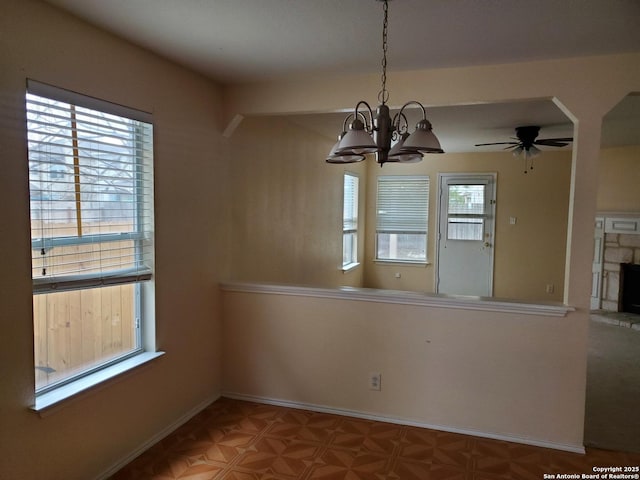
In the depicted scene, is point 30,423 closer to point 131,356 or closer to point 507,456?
point 131,356

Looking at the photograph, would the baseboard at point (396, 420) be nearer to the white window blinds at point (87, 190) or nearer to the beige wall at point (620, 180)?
the white window blinds at point (87, 190)

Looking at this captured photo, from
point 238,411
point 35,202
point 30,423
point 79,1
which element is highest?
point 79,1

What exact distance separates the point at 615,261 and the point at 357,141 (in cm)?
618

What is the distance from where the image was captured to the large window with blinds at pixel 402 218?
23.1ft

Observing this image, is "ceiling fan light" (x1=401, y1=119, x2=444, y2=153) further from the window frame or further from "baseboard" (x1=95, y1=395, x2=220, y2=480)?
"baseboard" (x1=95, y1=395, x2=220, y2=480)

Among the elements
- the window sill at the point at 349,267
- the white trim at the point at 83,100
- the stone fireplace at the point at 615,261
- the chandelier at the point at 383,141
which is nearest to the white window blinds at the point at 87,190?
the white trim at the point at 83,100

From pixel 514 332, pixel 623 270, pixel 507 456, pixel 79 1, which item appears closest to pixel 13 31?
pixel 79 1

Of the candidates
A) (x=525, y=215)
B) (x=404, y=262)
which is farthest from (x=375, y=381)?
(x=525, y=215)

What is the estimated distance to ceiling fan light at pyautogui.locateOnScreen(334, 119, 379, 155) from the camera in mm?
1719

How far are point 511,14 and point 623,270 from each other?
18.5 feet

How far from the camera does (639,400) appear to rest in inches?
140

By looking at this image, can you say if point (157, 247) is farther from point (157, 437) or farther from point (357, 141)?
point (357, 141)

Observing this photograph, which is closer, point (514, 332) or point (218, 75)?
point (514, 332)

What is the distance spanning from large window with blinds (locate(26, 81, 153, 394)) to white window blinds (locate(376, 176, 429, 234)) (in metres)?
5.02
